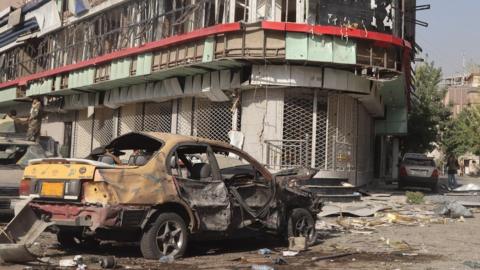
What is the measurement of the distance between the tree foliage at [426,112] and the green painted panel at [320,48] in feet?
88.7

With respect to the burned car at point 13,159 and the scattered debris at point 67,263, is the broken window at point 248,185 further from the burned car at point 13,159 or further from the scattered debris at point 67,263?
the burned car at point 13,159

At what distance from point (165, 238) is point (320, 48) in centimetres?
893

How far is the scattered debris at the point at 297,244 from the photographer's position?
850 centimetres

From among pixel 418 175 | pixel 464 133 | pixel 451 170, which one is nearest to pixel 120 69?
pixel 418 175

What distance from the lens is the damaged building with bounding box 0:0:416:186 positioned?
595 inches

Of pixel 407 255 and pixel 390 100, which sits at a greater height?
pixel 390 100

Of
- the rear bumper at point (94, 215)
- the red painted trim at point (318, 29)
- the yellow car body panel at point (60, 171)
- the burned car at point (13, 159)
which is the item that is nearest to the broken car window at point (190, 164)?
the rear bumper at point (94, 215)

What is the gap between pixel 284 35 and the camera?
49.0 feet

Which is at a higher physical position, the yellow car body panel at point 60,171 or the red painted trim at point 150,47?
the red painted trim at point 150,47

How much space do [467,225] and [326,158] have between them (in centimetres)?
437

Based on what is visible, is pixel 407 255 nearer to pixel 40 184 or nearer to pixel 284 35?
pixel 40 184

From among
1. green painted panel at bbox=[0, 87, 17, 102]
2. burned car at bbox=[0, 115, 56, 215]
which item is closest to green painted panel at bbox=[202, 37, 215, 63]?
burned car at bbox=[0, 115, 56, 215]

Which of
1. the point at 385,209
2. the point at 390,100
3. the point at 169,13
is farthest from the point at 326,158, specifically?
the point at 390,100

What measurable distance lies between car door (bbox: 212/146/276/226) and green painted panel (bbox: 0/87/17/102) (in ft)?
76.0
